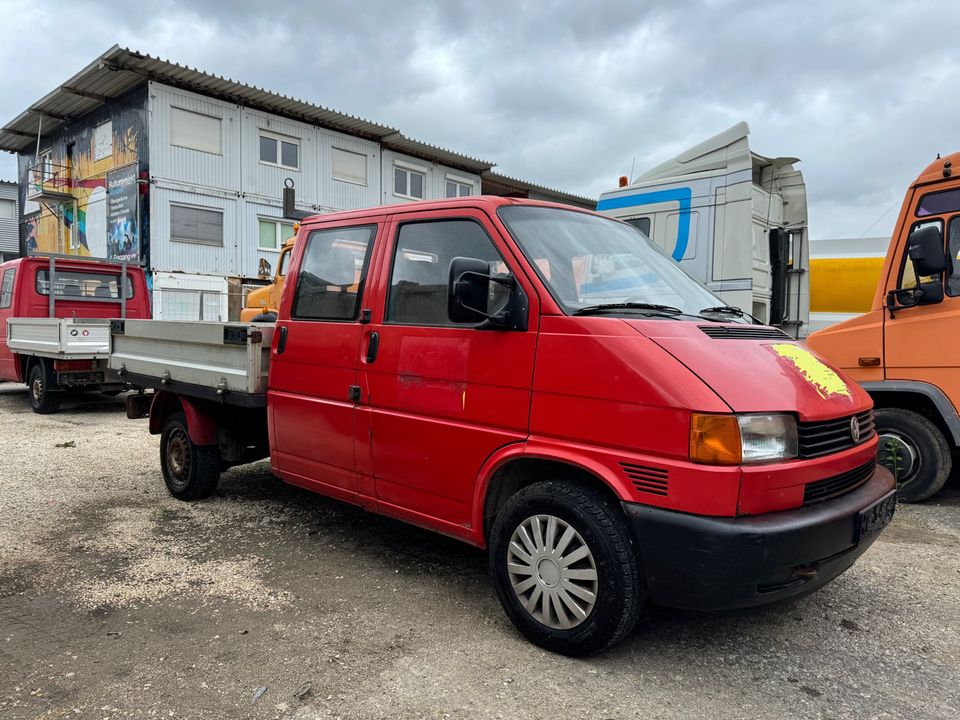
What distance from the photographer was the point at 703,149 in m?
8.17

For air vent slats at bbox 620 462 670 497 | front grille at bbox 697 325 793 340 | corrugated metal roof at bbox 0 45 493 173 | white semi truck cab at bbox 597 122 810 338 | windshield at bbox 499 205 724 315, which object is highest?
corrugated metal roof at bbox 0 45 493 173

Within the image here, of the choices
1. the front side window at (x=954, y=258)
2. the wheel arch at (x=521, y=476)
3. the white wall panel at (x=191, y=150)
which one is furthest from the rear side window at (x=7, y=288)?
the front side window at (x=954, y=258)

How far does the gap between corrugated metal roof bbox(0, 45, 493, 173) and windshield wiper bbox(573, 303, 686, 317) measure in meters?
19.5

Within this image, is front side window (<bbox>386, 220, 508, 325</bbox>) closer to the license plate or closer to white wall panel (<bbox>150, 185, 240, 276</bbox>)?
the license plate

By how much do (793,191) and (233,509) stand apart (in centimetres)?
749

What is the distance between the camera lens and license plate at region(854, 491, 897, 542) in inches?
113

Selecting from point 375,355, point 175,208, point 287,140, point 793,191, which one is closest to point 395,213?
point 375,355

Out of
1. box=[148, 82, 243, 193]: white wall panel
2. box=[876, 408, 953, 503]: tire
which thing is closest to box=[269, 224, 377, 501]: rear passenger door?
box=[876, 408, 953, 503]: tire

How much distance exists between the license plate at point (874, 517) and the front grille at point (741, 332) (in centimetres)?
87

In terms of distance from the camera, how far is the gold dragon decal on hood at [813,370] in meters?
2.97

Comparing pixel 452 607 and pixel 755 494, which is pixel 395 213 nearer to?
pixel 452 607

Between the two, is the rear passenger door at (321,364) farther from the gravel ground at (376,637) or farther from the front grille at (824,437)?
the front grille at (824,437)

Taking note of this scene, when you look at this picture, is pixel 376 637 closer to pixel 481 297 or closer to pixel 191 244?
pixel 481 297

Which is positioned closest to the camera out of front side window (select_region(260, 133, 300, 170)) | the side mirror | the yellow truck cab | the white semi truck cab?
the side mirror
